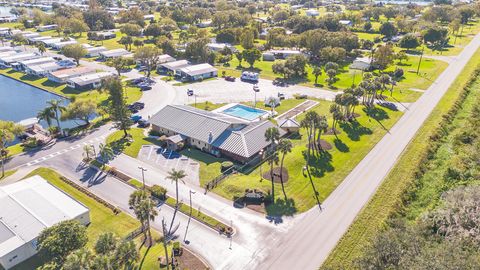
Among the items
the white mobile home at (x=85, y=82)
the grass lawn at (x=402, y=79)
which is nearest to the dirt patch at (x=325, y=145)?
the grass lawn at (x=402, y=79)

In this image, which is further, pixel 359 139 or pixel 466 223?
pixel 359 139

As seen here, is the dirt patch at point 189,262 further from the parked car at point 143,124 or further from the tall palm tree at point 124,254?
the parked car at point 143,124

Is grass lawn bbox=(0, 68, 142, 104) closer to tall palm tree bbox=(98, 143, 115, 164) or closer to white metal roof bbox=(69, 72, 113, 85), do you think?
white metal roof bbox=(69, 72, 113, 85)

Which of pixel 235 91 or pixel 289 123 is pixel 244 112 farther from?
pixel 235 91

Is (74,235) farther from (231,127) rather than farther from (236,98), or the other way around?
(236,98)

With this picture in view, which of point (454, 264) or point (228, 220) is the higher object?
point (454, 264)

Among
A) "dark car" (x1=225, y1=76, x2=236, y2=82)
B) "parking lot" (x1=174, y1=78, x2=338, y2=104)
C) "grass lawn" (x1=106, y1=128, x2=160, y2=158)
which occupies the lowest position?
"grass lawn" (x1=106, y1=128, x2=160, y2=158)

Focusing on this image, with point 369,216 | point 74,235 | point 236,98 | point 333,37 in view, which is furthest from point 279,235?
point 333,37

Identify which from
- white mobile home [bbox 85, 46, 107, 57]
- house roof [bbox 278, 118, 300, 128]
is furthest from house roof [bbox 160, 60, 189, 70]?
house roof [bbox 278, 118, 300, 128]
